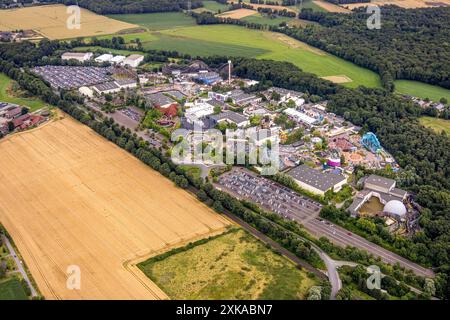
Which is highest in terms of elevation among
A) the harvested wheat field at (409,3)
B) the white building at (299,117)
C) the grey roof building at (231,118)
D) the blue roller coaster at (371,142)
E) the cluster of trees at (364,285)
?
the harvested wheat field at (409,3)

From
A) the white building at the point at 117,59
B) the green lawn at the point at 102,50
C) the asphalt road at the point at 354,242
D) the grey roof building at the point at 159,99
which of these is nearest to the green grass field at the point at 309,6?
the green lawn at the point at 102,50

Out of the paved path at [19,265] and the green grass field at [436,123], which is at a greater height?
the green grass field at [436,123]

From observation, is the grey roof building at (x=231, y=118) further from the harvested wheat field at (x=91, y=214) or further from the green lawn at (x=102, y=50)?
the green lawn at (x=102, y=50)

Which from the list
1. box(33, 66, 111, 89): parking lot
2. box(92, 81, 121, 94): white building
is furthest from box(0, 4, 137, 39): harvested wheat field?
box(92, 81, 121, 94): white building

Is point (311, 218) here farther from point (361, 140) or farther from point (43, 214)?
point (43, 214)

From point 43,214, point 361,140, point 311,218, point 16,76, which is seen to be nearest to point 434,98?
point 361,140

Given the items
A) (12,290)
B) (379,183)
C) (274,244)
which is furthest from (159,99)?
(12,290)
